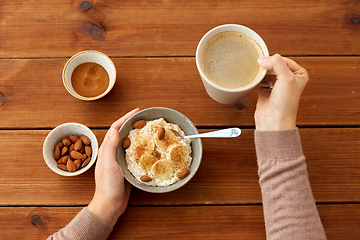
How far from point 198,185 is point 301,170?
0.35 meters

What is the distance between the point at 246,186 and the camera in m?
0.96

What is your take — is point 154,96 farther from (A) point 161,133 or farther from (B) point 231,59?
(B) point 231,59

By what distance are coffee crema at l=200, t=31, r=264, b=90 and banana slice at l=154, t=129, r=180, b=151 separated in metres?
0.23

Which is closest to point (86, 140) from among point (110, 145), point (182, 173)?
point (110, 145)

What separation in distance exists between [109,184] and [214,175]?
0.37 m

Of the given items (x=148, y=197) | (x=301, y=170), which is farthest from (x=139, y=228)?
(x=301, y=170)

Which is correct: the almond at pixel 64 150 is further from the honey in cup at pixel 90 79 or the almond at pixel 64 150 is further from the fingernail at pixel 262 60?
the fingernail at pixel 262 60

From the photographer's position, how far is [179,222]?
3.09 ft

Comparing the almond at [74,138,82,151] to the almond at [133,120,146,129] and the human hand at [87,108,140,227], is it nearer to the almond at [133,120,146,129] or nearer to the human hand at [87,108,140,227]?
the human hand at [87,108,140,227]

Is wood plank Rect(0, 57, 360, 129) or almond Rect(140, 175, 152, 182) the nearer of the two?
almond Rect(140, 175, 152, 182)

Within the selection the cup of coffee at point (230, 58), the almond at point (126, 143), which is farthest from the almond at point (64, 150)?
the cup of coffee at point (230, 58)

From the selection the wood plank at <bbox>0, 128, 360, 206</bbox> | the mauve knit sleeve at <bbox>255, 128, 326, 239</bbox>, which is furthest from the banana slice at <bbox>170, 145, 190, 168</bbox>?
the mauve knit sleeve at <bbox>255, 128, 326, 239</bbox>

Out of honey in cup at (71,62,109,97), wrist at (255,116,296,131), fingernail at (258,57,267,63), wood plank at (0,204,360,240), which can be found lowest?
wood plank at (0,204,360,240)

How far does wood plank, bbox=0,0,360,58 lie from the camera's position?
1.04m
